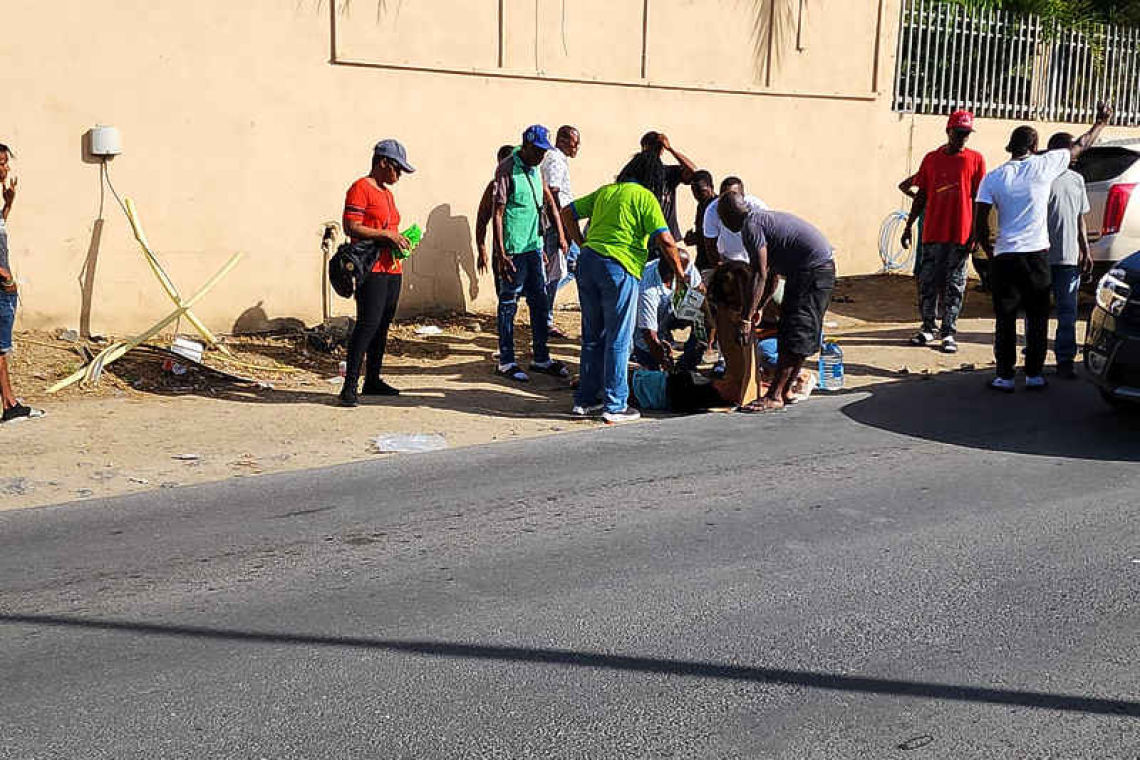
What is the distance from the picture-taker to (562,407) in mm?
9773

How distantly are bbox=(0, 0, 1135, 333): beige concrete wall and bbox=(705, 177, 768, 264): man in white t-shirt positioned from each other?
3.88 m

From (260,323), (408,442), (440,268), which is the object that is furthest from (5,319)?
(440,268)

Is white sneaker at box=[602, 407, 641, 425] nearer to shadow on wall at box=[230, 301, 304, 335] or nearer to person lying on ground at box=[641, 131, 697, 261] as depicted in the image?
person lying on ground at box=[641, 131, 697, 261]

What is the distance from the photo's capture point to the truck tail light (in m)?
12.3

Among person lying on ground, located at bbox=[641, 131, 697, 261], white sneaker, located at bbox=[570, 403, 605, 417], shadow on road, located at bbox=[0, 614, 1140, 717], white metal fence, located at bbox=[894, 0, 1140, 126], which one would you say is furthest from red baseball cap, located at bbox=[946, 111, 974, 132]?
shadow on road, located at bbox=[0, 614, 1140, 717]

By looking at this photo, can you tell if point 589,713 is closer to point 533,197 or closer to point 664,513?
point 664,513

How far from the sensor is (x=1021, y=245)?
9.81 meters

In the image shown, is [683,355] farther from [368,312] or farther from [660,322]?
[368,312]

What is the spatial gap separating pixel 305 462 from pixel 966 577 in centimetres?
404

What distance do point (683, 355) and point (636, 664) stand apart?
6073 mm

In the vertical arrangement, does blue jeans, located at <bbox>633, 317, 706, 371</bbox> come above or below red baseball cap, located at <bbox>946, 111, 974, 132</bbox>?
below

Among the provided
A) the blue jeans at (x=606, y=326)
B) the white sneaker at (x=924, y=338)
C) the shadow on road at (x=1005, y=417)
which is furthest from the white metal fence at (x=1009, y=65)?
the blue jeans at (x=606, y=326)

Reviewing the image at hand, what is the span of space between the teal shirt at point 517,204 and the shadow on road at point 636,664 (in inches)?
232

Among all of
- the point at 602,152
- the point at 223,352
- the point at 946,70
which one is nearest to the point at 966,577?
the point at 223,352
